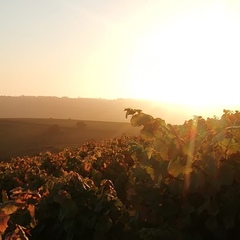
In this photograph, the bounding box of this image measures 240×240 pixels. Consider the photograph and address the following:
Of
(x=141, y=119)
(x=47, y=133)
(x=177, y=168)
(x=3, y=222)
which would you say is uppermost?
(x=141, y=119)

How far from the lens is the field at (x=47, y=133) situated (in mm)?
75312

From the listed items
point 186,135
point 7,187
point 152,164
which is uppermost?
point 186,135

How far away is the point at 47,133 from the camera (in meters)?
87.4

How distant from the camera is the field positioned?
7531cm

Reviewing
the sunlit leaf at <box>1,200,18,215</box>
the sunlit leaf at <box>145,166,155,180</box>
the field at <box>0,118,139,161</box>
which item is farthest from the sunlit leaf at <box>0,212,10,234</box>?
the field at <box>0,118,139,161</box>

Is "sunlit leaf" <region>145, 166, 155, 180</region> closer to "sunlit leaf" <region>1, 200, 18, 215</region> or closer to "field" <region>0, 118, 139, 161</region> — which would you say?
"sunlit leaf" <region>1, 200, 18, 215</region>

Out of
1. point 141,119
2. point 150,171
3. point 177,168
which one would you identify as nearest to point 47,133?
point 150,171

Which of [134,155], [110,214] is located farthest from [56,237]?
[134,155]

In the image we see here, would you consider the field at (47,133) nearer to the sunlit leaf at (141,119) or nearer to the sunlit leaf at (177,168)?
the sunlit leaf at (141,119)

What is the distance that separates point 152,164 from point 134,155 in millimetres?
618

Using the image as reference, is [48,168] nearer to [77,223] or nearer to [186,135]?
[77,223]

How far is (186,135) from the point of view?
474 cm

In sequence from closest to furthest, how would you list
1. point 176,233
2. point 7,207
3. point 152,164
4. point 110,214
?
point 7,207 → point 176,233 → point 152,164 → point 110,214

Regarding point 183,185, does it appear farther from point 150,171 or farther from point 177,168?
point 150,171
